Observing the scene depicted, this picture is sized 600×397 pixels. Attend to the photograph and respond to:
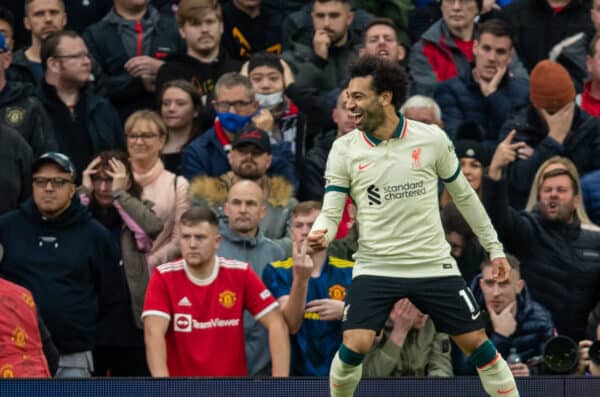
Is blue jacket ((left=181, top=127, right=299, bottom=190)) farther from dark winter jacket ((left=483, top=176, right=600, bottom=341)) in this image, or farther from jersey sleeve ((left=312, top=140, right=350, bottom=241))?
jersey sleeve ((left=312, top=140, right=350, bottom=241))

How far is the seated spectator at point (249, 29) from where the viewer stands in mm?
12914

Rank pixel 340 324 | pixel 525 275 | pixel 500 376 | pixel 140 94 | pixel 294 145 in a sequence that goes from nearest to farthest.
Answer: pixel 500 376
pixel 340 324
pixel 525 275
pixel 294 145
pixel 140 94

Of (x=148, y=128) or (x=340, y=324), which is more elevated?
(x=148, y=128)

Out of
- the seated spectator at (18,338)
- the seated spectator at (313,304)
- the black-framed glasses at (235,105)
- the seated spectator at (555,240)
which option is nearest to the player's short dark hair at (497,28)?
the seated spectator at (555,240)

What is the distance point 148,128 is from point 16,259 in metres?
1.44

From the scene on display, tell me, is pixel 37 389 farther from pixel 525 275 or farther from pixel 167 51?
pixel 167 51

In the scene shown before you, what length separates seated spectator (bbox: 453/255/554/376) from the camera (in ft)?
32.0

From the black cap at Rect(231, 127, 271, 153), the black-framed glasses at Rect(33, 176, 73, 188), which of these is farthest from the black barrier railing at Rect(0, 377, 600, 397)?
the black cap at Rect(231, 127, 271, 153)

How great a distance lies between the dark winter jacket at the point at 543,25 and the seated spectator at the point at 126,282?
3912mm

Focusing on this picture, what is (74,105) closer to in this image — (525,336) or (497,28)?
(497,28)

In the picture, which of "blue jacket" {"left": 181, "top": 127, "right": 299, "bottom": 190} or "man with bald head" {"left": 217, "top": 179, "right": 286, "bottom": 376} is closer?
"man with bald head" {"left": 217, "top": 179, "right": 286, "bottom": 376}

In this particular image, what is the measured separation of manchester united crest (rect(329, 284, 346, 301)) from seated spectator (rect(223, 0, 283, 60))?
3.57 metres

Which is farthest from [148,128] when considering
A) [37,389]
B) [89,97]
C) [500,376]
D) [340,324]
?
[500,376]

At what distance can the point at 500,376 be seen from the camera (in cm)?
810
